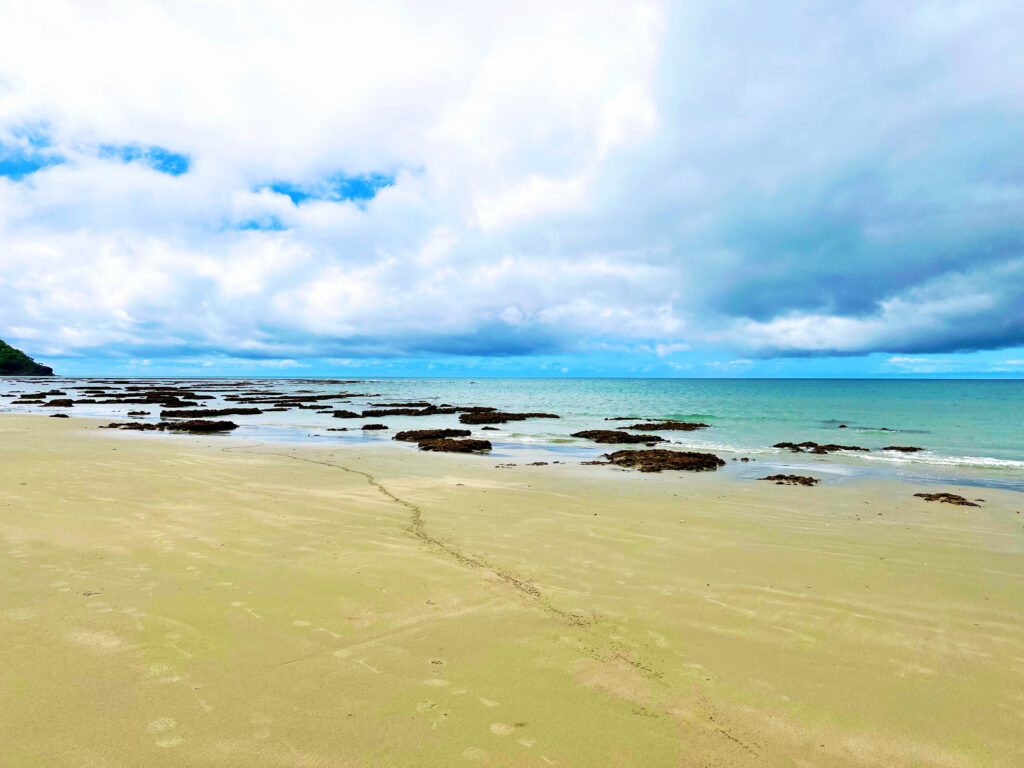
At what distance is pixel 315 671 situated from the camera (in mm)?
4371

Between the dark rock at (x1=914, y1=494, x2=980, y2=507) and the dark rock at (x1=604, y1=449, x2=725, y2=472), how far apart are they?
6221mm

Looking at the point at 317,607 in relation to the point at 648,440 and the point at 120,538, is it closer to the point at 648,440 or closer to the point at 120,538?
the point at 120,538

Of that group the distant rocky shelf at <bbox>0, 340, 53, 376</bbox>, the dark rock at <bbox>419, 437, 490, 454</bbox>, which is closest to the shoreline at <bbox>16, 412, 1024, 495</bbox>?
the dark rock at <bbox>419, 437, 490, 454</bbox>

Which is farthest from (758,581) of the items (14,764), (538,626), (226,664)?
(14,764)

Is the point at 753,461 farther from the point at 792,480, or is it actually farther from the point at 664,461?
the point at 792,480

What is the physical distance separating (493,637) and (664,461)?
1472cm

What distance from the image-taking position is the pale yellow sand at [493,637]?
3645 millimetres

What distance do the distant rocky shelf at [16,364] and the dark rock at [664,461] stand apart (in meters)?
186

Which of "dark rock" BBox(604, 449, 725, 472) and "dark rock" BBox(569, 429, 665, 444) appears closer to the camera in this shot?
"dark rock" BBox(604, 449, 725, 472)

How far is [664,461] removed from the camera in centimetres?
1869

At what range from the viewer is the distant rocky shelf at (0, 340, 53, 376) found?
141m

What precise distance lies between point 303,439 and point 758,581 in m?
22.6

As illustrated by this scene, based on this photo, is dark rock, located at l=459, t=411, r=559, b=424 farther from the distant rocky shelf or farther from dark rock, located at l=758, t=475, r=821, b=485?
the distant rocky shelf

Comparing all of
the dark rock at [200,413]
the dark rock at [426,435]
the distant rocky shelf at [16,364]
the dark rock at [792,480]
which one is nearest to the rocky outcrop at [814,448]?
the dark rock at [792,480]
